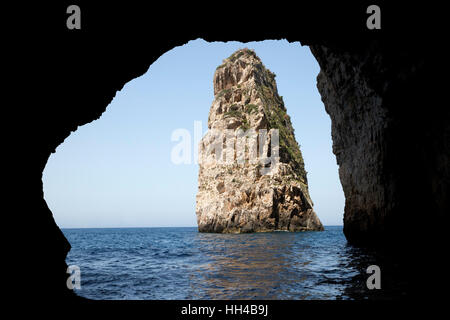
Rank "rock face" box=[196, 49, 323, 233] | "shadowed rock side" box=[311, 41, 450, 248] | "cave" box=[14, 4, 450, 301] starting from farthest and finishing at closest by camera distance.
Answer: "rock face" box=[196, 49, 323, 233], "shadowed rock side" box=[311, 41, 450, 248], "cave" box=[14, 4, 450, 301]

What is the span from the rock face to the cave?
117 ft

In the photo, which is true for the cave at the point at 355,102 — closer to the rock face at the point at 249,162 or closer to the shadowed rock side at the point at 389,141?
the shadowed rock side at the point at 389,141

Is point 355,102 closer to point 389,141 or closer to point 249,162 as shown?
point 389,141

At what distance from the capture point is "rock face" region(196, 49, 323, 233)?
168 ft

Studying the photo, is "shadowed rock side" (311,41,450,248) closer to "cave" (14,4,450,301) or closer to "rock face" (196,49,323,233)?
"cave" (14,4,450,301)

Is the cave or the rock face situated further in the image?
the rock face

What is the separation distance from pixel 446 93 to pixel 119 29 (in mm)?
10228

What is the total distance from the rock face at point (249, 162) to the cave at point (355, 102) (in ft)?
117

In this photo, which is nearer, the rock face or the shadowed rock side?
the shadowed rock side

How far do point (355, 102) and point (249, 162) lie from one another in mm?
39344

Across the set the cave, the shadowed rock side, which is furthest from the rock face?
the cave

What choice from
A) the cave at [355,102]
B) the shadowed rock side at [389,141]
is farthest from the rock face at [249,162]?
the cave at [355,102]

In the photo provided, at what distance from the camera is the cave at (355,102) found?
6.23 m

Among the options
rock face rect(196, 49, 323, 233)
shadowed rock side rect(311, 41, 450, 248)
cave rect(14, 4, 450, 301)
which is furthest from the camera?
rock face rect(196, 49, 323, 233)
